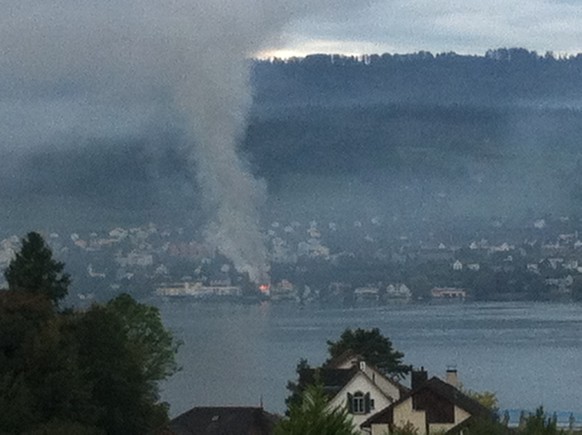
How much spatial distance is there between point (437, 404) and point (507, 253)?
134 metres

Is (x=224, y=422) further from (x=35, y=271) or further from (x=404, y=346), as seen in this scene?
(x=404, y=346)

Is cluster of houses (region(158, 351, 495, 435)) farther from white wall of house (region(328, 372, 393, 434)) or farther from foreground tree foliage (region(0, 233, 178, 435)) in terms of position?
foreground tree foliage (region(0, 233, 178, 435))

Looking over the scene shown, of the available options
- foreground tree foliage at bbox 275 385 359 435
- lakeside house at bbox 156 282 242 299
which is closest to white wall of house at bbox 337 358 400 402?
foreground tree foliage at bbox 275 385 359 435

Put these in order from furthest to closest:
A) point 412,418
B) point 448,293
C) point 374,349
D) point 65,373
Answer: point 448,293, point 374,349, point 412,418, point 65,373

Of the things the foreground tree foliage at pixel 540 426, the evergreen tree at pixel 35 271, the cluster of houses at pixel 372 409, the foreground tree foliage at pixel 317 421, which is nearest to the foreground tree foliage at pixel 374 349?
the cluster of houses at pixel 372 409

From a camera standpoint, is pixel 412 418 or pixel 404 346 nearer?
pixel 412 418

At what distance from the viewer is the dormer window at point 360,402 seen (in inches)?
818

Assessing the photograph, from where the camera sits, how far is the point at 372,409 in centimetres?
2097

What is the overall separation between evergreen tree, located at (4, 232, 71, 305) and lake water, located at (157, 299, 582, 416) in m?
21.1

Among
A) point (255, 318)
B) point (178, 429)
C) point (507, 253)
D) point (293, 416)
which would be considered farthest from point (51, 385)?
point (507, 253)

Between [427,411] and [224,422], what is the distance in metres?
4.01

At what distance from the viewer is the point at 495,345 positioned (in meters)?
73.4

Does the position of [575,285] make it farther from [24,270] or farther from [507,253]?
[24,270]

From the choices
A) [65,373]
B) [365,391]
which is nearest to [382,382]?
[365,391]
